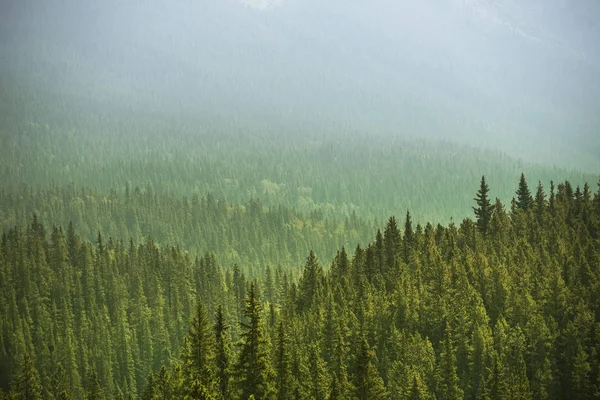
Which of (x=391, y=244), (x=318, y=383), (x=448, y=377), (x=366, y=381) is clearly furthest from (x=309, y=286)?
(x=366, y=381)

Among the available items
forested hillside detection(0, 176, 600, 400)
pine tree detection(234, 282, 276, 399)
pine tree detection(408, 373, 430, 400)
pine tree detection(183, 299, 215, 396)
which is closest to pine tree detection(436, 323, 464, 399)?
forested hillside detection(0, 176, 600, 400)

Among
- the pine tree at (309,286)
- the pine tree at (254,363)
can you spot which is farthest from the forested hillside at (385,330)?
the pine tree at (309,286)

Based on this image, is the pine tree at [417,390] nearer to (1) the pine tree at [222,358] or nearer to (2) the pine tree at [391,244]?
(1) the pine tree at [222,358]

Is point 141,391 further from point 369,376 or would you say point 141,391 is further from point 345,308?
point 369,376

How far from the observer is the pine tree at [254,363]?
6059cm

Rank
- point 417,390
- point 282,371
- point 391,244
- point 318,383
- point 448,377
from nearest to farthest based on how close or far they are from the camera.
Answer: point 282,371
point 318,383
point 417,390
point 448,377
point 391,244

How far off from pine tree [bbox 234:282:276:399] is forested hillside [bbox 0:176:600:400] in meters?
0.09

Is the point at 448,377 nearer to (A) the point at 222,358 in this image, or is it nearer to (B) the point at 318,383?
(B) the point at 318,383

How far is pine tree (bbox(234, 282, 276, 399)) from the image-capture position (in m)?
60.6

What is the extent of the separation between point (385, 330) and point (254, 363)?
35.2 m

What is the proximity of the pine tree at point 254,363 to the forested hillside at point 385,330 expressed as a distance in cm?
9

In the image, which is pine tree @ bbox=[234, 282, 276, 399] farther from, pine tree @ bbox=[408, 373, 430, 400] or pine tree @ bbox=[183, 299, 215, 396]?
pine tree @ bbox=[408, 373, 430, 400]

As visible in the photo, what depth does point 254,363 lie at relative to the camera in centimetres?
6084

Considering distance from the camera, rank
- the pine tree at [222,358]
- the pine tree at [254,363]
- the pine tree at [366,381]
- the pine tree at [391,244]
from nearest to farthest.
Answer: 1. the pine tree at [254,363]
2. the pine tree at [222,358]
3. the pine tree at [366,381]
4. the pine tree at [391,244]
